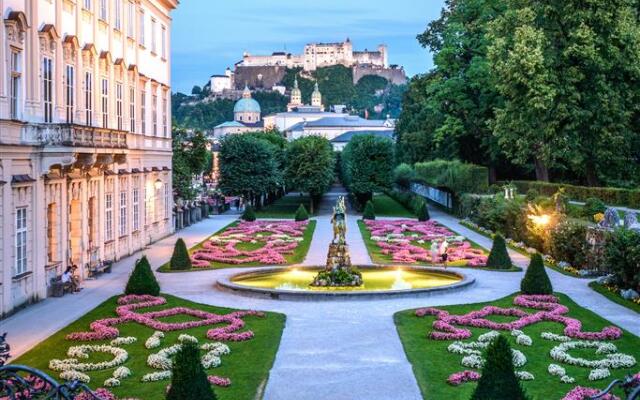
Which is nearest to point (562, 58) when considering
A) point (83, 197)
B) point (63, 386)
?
point (83, 197)

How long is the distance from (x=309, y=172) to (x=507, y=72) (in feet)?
98.3

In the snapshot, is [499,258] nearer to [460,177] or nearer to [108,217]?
[108,217]

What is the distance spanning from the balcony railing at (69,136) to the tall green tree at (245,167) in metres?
40.1

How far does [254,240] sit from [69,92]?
18.0 meters

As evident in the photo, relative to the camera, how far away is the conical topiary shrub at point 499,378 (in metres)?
12.1

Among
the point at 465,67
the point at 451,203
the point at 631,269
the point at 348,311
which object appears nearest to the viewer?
the point at 348,311

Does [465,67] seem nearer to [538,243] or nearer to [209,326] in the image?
[538,243]

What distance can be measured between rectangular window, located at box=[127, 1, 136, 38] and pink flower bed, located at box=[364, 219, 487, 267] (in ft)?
50.8

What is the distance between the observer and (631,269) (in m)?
27.2

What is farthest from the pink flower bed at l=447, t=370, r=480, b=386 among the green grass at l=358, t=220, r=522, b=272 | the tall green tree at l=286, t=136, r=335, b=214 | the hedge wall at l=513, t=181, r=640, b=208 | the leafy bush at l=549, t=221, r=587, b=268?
the tall green tree at l=286, t=136, r=335, b=214

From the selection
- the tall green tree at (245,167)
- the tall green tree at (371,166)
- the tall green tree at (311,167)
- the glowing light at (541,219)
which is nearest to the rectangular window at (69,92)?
the glowing light at (541,219)

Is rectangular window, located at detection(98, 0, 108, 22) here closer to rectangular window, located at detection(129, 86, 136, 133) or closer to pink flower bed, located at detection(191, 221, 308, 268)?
rectangular window, located at detection(129, 86, 136, 133)

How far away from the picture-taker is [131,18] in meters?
41.5

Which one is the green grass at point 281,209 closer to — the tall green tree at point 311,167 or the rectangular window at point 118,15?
the tall green tree at point 311,167
